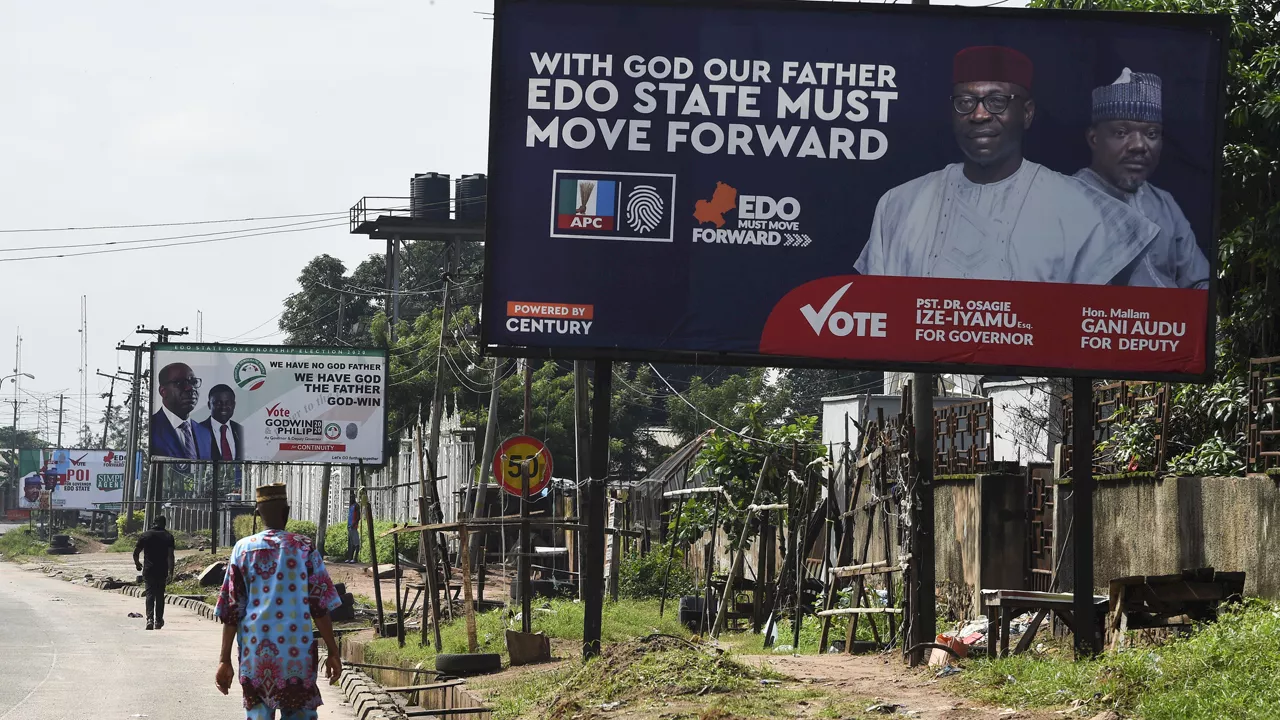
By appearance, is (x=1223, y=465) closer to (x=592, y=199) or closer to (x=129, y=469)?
(x=592, y=199)

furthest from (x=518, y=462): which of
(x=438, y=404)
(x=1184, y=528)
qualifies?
(x=438, y=404)

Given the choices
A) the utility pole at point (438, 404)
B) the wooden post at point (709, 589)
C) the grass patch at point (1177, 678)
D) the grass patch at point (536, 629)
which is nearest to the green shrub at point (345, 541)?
the utility pole at point (438, 404)

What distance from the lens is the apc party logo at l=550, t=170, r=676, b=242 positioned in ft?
39.9

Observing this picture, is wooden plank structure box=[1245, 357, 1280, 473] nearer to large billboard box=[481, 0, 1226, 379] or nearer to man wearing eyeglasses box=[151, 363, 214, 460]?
large billboard box=[481, 0, 1226, 379]

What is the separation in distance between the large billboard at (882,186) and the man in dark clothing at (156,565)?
11236mm

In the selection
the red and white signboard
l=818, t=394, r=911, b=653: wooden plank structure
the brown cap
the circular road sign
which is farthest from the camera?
the circular road sign

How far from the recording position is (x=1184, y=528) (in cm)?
1240

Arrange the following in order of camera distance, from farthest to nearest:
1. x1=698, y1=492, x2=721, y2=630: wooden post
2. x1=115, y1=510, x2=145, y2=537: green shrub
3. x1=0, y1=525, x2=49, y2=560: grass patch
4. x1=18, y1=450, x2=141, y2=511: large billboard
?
x1=18, y1=450, x2=141, y2=511: large billboard, x1=115, y1=510, x2=145, y2=537: green shrub, x1=0, y1=525, x2=49, y2=560: grass patch, x1=698, y1=492, x2=721, y2=630: wooden post

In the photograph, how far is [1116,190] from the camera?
12125 mm

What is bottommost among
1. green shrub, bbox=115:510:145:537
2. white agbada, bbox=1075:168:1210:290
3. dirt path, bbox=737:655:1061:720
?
green shrub, bbox=115:510:145:537

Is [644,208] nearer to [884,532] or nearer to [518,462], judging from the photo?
[884,532]

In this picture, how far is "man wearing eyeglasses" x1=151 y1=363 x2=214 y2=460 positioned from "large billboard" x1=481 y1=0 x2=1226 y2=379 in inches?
1020

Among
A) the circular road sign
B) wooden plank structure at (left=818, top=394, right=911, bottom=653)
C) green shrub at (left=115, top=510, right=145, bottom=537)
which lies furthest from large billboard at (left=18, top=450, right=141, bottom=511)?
wooden plank structure at (left=818, top=394, right=911, bottom=653)

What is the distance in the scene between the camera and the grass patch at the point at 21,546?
2127 inches
